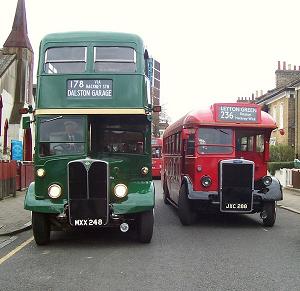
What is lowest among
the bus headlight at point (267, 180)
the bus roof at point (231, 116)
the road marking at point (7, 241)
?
the road marking at point (7, 241)

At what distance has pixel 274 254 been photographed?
8508 mm

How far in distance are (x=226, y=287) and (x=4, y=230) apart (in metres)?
6.17

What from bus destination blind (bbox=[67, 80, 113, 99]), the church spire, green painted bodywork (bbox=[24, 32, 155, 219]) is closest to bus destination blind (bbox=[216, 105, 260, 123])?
green painted bodywork (bbox=[24, 32, 155, 219])

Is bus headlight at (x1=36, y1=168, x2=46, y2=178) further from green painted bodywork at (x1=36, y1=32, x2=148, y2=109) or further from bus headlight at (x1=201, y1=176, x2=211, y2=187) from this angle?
bus headlight at (x1=201, y1=176, x2=211, y2=187)

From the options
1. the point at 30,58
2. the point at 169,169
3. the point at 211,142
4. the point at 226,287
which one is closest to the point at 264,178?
the point at 211,142

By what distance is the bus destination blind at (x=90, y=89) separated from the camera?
9.48 meters

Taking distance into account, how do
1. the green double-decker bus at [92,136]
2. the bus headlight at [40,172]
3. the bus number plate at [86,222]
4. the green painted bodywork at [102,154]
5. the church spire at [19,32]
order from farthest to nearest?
the church spire at [19,32] < the bus headlight at [40,172] < the green painted bodywork at [102,154] < the green double-decker bus at [92,136] < the bus number plate at [86,222]

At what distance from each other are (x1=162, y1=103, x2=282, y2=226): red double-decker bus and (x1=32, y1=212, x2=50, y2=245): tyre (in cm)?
374

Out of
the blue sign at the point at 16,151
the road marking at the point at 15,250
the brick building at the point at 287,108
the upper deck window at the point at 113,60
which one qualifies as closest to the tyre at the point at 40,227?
the road marking at the point at 15,250

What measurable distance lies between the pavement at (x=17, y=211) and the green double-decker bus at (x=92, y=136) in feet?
7.01

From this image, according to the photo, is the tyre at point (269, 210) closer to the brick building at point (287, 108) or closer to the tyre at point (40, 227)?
the tyre at point (40, 227)

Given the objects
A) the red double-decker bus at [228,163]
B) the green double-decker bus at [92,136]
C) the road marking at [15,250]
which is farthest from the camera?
the red double-decker bus at [228,163]

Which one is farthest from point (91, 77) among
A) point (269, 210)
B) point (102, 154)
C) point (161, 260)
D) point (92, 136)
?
point (269, 210)

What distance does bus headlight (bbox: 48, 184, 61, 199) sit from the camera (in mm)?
9055
